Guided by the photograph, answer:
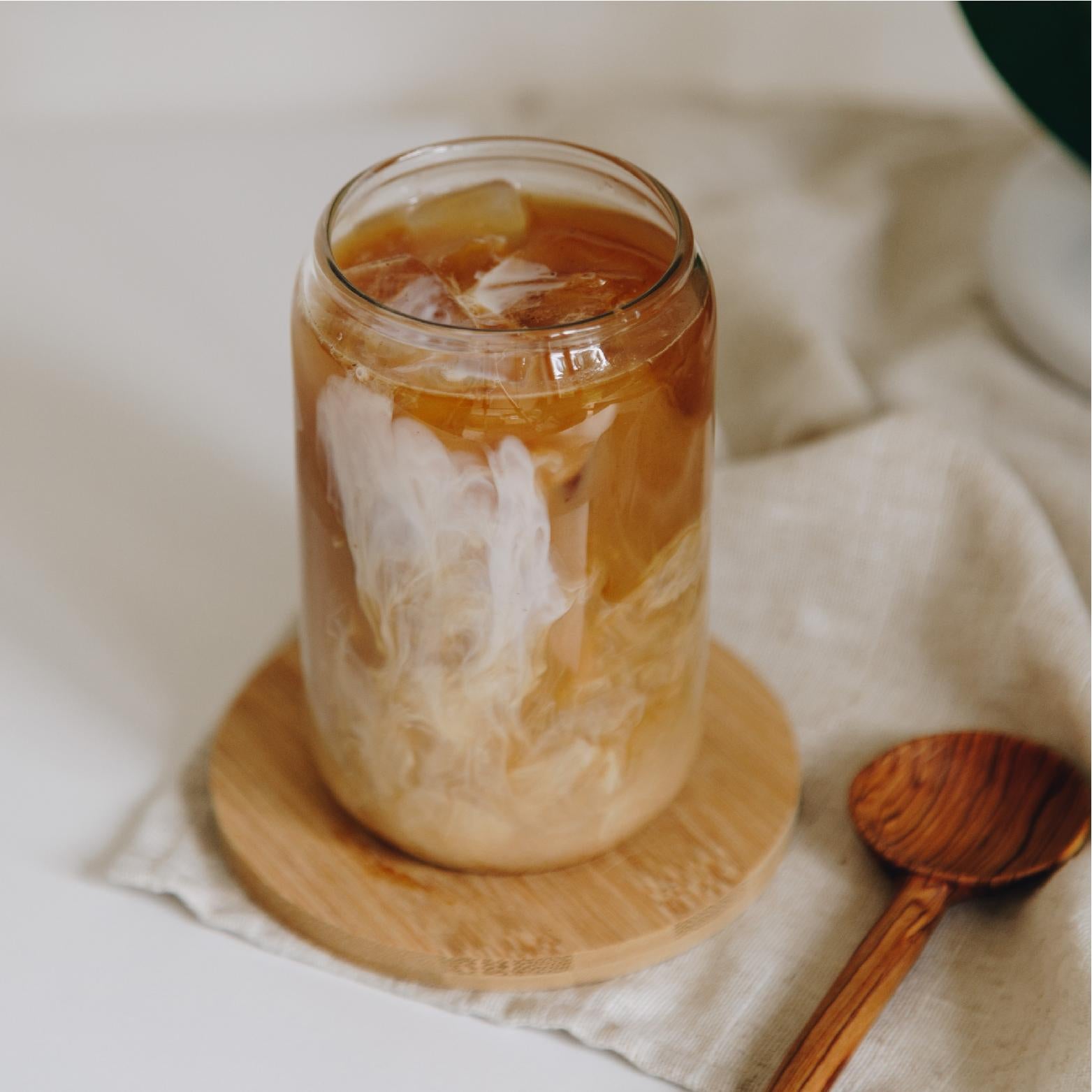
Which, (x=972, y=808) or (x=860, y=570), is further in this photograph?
(x=860, y=570)

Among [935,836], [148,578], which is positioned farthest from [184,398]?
[935,836]

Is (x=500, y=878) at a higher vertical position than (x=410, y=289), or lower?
lower

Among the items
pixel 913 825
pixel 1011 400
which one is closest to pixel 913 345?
pixel 1011 400

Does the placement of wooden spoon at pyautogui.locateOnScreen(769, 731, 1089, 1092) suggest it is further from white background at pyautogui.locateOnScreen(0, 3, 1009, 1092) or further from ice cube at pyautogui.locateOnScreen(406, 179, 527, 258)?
ice cube at pyautogui.locateOnScreen(406, 179, 527, 258)

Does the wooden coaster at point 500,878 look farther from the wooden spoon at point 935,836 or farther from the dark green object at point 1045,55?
the dark green object at point 1045,55

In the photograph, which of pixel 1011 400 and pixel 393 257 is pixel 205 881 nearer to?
pixel 393 257

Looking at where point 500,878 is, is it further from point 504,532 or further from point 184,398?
point 184,398

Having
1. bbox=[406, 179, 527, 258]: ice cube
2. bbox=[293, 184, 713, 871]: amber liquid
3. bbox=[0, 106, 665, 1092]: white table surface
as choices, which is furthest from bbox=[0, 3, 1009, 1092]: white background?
bbox=[406, 179, 527, 258]: ice cube
